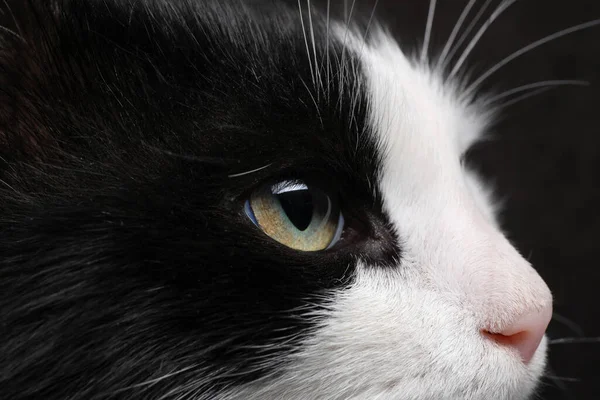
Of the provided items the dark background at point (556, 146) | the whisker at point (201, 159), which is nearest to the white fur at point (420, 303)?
the whisker at point (201, 159)

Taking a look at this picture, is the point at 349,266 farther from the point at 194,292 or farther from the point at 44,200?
the point at 44,200

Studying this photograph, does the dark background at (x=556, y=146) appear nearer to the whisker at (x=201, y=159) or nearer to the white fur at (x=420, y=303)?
the white fur at (x=420, y=303)

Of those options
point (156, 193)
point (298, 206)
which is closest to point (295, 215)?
point (298, 206)

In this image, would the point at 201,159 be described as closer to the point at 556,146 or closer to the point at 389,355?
the point at 389,355

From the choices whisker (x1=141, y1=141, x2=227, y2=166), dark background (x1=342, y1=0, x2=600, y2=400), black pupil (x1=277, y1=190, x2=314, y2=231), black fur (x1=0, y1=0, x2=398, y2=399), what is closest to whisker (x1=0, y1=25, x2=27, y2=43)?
black fur (x1=0, y1=0, x2=398, y2=399)

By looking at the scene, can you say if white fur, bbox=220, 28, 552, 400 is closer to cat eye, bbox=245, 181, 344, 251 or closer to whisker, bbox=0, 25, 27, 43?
cat eye, bbox=245, 181, 344, 251

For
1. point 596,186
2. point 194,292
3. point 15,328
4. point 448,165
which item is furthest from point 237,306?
point 596,186

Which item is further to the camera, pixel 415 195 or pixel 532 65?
pixel 532 65
